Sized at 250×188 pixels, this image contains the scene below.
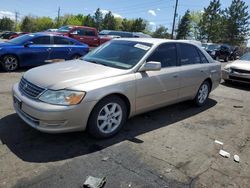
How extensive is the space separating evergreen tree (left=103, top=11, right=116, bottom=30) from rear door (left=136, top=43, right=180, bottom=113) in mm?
72813

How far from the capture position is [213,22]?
51188mm

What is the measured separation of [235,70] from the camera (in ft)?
33.1

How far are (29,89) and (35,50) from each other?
6414 millimetres

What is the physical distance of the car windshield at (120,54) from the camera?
481cm

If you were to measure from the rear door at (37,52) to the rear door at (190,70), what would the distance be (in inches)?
240

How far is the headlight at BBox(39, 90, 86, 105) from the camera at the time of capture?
3.79m

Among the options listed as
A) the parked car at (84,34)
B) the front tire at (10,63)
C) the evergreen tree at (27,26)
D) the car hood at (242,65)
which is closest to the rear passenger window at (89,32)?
the parked car at (84,34)

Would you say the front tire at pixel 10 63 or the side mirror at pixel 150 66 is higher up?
the side mirror at pixel 150 66

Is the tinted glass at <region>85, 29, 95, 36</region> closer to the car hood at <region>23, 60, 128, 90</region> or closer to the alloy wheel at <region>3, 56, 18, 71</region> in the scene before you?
the alloy wheel at <region>3, 56, 18, 71</region>

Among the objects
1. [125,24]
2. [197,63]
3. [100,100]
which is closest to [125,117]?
[100,100]

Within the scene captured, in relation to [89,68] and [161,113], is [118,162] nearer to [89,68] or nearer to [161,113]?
[89,68]

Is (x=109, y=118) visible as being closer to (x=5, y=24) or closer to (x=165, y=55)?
(x=165, y=55)

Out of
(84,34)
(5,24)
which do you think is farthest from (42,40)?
(5,24)

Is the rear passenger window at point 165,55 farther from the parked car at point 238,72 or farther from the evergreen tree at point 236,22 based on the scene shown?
the evergreen tree at point 236,22
